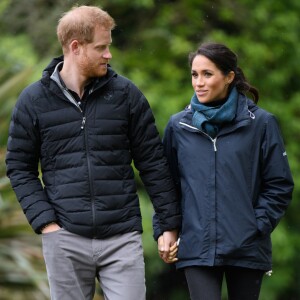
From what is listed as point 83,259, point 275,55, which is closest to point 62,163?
point 83,259

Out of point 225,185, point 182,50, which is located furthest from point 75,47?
point 182,50

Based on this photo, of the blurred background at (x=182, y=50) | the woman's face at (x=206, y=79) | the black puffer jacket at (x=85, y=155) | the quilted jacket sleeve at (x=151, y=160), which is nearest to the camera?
the black puffer jacket at (x=85, y=155)

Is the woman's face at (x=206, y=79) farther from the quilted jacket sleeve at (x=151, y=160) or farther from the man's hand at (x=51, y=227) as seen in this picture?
the man's hand at (x=51, y=227)

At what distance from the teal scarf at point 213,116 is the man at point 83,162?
290 mm

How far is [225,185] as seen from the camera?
573cm

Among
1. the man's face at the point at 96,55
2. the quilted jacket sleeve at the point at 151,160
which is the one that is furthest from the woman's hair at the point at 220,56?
the man's face at the point at 96,55

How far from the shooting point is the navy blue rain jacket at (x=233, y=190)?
225 inches

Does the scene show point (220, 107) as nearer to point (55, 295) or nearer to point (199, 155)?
point (199, 155)

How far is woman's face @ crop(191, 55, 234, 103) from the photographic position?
5824 mm

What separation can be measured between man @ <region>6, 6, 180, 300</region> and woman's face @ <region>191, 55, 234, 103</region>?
1.09 ft

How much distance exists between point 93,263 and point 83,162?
0.53 metres

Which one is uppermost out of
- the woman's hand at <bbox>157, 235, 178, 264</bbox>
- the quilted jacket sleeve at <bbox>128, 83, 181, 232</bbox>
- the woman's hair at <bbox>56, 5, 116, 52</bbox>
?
the woman's hair at <bbox>56, 5, 116, 52</bbox>

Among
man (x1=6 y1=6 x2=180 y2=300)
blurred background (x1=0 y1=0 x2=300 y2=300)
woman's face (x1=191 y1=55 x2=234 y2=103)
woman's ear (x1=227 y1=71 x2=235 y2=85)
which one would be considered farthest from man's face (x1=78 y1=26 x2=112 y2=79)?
blurred background (x1=0 y1=0 x2=300 y2=300)

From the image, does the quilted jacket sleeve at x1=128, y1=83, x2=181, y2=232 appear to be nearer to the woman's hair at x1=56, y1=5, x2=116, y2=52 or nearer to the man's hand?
the woman's hair at x1=56, y1=5, x2=116, y2=52
